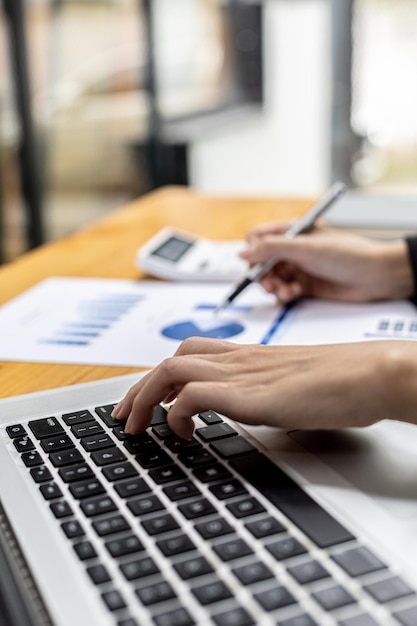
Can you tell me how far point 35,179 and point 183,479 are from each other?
102 inches

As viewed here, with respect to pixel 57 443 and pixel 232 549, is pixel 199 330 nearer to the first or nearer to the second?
pixel 57 443

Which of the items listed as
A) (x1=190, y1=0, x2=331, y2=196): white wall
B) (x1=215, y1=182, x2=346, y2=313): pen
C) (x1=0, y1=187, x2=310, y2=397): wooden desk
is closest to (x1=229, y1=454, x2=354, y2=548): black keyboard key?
(x1=0, y1=187, x2=310, y2=397): wooden desk

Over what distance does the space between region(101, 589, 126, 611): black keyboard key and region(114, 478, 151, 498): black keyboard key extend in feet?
0.33

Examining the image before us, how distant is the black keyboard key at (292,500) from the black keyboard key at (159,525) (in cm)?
7

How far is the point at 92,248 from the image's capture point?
1408 mm

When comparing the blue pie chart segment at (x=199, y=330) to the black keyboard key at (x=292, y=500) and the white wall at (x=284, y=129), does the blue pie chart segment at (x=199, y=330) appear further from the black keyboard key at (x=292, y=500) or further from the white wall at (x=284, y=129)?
the white wall at (x=284, y=129)

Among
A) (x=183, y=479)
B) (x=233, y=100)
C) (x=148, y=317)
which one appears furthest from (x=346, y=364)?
(x=233, y=100)

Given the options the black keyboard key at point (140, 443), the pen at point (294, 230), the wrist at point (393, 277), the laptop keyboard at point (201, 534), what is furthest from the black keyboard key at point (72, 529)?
the wrist at point (393, 277)

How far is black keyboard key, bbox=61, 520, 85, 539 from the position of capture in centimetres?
49

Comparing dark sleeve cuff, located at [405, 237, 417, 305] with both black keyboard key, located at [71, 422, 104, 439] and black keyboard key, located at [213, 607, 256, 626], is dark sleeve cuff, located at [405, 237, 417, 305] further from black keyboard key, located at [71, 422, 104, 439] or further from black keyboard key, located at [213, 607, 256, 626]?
black keyboard key, located at [213, 607, 256, 626]

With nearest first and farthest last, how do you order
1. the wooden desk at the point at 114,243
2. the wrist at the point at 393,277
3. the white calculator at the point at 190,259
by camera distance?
the wooden desk at the point at 114,243, the wrist at the point at 393,277, the white calculator at the point at 190,259

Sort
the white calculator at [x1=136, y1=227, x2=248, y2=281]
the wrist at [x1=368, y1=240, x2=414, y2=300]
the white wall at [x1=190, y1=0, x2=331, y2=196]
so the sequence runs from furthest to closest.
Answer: the white wall at [x1=190, y1=0, x2=331, y2=196] → the white calculator at [x1=136, y1=227, x2=248, y2=281] → the wrist at [x1=368, y1=240, x2=414, y2=300]

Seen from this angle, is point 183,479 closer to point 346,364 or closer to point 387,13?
point 346,364

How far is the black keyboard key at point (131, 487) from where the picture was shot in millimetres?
535
